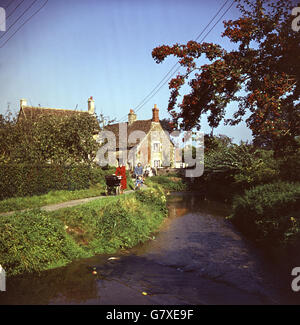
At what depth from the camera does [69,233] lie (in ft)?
35.6

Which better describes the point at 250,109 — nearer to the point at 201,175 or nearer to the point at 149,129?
the point at 201,175

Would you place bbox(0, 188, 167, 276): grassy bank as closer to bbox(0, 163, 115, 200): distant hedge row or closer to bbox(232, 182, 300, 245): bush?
bbox(232, 182, 300, 245): bush

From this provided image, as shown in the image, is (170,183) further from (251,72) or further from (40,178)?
(251,72)

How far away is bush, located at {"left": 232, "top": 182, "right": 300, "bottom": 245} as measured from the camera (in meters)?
10.0

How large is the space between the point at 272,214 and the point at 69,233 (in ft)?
25.7

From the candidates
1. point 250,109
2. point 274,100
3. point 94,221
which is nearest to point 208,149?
point 250,109

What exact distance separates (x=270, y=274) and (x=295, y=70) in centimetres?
638

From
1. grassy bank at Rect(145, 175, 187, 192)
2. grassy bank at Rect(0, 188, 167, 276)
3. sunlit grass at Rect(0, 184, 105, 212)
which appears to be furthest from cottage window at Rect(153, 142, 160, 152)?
grassy bank at Rect(0, 188, 167, 276)

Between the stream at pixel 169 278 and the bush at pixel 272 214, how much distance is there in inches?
31.6

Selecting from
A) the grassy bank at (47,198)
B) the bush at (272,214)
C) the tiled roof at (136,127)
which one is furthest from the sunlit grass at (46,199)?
the tiled roof at (136,127)

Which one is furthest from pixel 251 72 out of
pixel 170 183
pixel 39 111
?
pixel 39 111

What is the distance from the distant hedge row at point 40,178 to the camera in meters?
15.9

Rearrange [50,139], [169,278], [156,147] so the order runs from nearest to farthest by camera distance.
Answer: [169,278] → [50,139] → [156,147]

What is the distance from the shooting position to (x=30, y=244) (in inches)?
350
